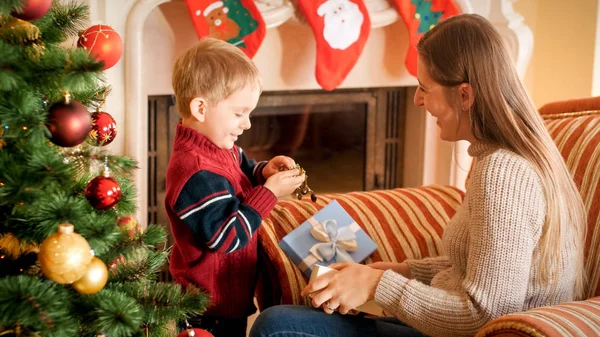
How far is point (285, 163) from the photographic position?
68.1 inches

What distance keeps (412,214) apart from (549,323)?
2.65 ft

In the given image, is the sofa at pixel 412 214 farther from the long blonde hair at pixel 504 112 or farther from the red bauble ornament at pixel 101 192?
the red bauble ornament at pixel 101 192

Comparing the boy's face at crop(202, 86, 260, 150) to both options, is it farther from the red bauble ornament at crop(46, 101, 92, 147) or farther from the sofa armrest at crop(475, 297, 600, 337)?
the sofa armrest at crop(475, 297, 600, 337)

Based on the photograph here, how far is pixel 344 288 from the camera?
135cm

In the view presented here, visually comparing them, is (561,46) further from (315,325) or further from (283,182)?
(315,325)

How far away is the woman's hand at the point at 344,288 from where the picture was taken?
4.42ft

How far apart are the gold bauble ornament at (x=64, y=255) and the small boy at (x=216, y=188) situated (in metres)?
0.46

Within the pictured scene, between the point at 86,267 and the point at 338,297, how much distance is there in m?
0.52

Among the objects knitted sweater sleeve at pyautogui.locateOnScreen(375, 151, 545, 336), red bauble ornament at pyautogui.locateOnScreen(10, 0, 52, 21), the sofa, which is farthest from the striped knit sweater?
red bauble ornament at pyautogui.locateOnScreen(10, 0, 52, 21)

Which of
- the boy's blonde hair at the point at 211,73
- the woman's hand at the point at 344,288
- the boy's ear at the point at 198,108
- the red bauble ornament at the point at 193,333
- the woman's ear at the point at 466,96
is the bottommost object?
the red bauble ornament at the point at 193,333

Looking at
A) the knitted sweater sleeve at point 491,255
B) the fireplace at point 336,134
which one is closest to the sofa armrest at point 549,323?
the knitted sweater sleeve at point 491,255

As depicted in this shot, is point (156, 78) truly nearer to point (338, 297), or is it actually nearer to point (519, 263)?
point (338, 297)

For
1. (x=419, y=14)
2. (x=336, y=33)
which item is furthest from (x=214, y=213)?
(x=419, y=14)

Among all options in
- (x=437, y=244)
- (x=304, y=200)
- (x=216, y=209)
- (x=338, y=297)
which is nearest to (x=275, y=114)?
(x=304, y=200)
